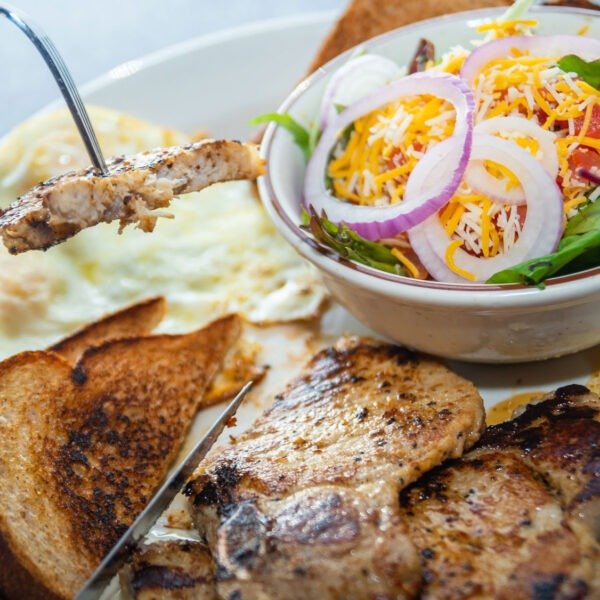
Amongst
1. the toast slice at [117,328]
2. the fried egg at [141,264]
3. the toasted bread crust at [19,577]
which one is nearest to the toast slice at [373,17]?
the fried egg at [141,264]

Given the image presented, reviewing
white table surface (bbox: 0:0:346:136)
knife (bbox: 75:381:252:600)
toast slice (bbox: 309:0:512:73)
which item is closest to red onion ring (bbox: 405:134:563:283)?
knife (bbox: 75:381:252:600)

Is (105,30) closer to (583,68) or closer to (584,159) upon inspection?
(583,68)

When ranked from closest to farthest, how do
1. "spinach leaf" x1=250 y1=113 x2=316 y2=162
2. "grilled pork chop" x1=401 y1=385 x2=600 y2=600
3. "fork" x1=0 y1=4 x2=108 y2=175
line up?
"grilled pork chop" x1=401 y1=385 x2=600 y2=600 → "fork" x1=0 y1=4 x2=108 y2=175 → "spinach leaf" x1=250 y1=113 x2=316 y2=162

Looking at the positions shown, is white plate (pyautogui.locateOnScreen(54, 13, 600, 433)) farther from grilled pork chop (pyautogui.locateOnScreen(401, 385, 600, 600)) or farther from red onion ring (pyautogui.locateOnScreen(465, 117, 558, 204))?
grilled pork chop (pyautogui.locateOnScreen(401, 385, 600, 600))

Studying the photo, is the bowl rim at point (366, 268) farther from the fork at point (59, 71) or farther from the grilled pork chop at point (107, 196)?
the fork at point (59, 71)

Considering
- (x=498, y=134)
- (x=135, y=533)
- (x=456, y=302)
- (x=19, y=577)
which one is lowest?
(x=19, y=577)

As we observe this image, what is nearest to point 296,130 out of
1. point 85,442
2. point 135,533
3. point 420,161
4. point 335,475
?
point 420,161
